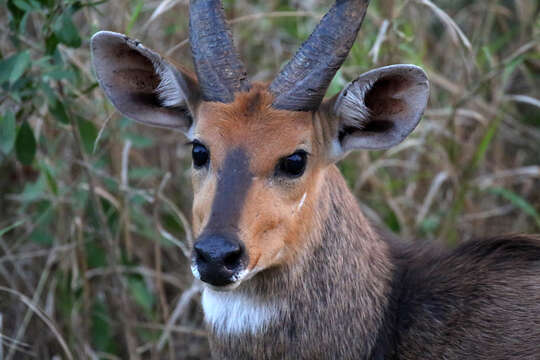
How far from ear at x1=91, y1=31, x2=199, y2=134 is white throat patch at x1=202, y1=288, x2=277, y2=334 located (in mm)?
896

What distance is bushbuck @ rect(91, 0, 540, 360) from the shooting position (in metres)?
3.42

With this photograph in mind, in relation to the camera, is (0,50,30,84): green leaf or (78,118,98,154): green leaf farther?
(78,118,98,154): green leaf

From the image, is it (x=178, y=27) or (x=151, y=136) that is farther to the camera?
(x=151, y=136)

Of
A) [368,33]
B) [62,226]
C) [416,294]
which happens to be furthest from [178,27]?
[416,294]

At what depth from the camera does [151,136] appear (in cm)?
655

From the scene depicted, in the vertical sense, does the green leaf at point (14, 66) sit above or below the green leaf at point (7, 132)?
above

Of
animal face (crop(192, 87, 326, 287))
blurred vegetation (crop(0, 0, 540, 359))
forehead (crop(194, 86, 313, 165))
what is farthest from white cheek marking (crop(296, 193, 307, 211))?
blurred vegetation (crop(0, 0, 540, 359))

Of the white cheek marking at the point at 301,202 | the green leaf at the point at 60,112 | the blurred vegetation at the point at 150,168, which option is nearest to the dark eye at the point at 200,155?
the white cheek marking at the point at 301,202

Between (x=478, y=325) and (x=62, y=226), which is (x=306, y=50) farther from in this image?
(x=62, y=226)

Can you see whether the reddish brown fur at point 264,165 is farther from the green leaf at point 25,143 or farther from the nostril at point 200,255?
the green leaf at point 25,143

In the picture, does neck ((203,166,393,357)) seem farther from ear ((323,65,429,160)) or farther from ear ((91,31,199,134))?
ear ((91,31,199,134))

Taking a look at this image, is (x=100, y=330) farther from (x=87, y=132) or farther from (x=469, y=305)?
(x=469, y=305)

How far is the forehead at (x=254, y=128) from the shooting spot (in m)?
3.42

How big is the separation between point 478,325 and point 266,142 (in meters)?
1.30
